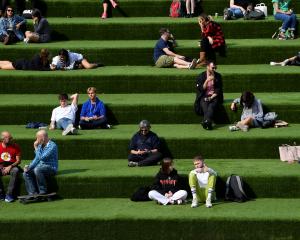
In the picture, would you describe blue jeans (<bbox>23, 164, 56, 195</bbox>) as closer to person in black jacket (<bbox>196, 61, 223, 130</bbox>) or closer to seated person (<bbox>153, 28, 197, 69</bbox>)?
person in black jacket (<bbox>196, 61, 223, 130</bbox>)

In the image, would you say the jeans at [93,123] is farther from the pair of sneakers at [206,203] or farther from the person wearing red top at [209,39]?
the pair of sneakers at [206,203]

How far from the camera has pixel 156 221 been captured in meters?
12.8

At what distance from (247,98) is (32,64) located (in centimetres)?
476

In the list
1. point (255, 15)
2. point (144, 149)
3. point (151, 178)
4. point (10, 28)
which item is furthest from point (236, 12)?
point (151, 178)

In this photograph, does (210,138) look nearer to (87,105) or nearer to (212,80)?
(212,80)

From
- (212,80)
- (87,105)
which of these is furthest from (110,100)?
(212,80)

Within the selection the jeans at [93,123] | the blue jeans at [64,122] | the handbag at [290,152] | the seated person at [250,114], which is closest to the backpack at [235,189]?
the handbag at [290,152]

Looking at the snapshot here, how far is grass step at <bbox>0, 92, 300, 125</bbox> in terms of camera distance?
15.9 m

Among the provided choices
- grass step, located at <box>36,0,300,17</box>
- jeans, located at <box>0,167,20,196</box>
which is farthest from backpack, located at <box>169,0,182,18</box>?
jeans, located at <box>0,167,20,196</box>

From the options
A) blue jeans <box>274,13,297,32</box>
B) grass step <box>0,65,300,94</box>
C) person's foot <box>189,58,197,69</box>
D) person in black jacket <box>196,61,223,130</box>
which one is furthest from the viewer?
blue jeans <box>274,13,297,32</box>

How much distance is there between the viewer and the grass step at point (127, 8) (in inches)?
787

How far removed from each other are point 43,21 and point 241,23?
160 inches

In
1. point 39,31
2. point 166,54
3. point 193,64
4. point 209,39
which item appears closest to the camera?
point 193,64

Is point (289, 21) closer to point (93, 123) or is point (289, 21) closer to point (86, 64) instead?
point (86, 64)
